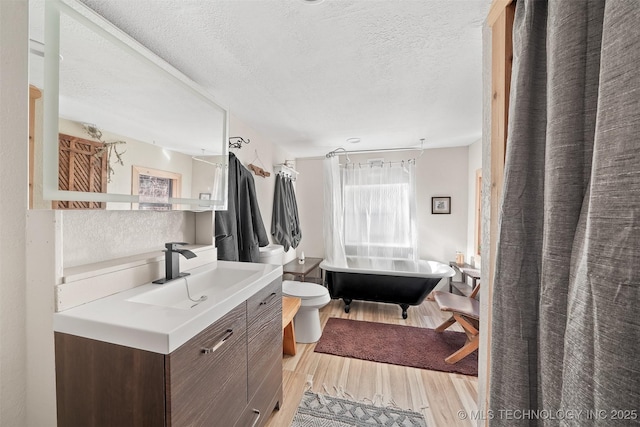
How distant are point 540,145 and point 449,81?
136cm

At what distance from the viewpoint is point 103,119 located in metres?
1.04

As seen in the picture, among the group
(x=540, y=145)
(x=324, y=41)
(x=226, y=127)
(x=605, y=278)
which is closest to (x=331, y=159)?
(x=226, y=127)

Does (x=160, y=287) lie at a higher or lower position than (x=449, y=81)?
lower

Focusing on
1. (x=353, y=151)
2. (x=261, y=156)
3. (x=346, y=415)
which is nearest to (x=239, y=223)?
(x=261, y=156)

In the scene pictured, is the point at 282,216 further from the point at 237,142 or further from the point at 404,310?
the point at 404,310

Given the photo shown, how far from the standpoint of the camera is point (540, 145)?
596 millimetres

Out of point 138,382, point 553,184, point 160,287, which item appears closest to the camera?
point 553,184

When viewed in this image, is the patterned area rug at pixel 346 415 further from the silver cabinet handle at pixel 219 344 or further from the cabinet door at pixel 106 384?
the cabinet door at pixel 106 384

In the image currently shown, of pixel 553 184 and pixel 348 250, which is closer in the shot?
pixel 553 184

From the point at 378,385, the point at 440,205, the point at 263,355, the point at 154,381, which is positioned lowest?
the point at 378,385

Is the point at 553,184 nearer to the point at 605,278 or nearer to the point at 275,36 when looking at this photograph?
the point at 605,278

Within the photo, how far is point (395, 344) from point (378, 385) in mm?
608

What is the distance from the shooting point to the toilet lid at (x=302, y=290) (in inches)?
93.0

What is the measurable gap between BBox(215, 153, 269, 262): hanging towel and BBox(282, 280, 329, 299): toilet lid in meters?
0.50
